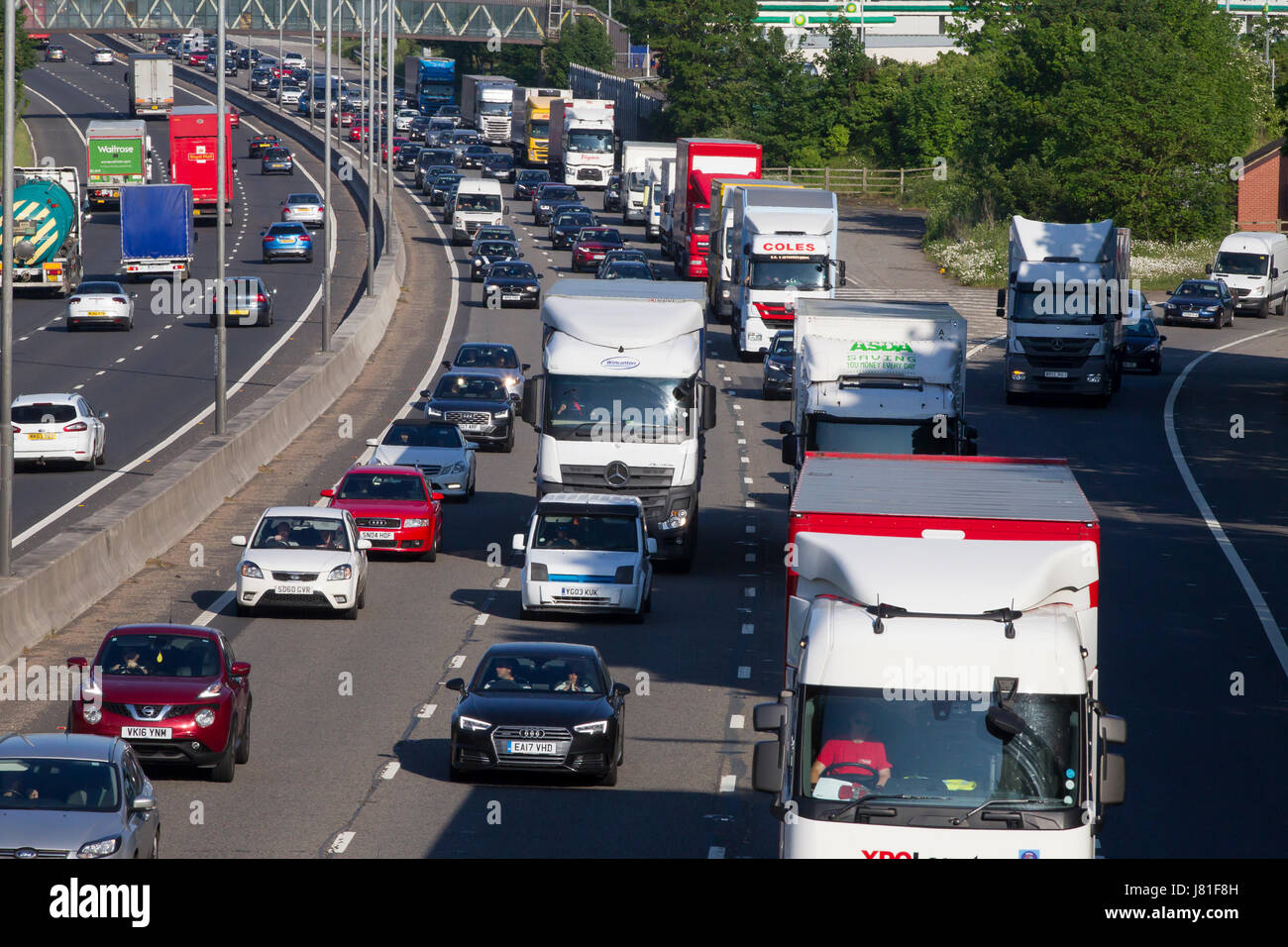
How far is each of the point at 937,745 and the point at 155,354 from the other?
4513 cm

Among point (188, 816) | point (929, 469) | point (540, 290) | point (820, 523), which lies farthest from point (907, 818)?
point (540, 290)

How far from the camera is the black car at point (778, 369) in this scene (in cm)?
4956

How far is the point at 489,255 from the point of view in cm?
7000

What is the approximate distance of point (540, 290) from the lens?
66.5m

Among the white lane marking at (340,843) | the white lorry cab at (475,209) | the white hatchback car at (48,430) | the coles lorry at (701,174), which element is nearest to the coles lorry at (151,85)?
the white lorry cab at (475,209)

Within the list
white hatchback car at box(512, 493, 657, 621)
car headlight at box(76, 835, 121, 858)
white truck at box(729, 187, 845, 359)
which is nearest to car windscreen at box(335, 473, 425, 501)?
white hatchback car at box(512, 493, 657, 621)

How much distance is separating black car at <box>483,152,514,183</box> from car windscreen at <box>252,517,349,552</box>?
8300cm

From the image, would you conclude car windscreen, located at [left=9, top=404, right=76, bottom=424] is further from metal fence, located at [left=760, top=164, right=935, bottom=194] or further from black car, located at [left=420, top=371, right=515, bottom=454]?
metal fence, located at [left=760, top=164, right=935, bottom=194]

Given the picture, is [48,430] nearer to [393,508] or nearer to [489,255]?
[393,508]

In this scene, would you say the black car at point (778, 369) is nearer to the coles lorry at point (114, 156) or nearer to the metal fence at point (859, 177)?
the coles lorry at point (114, 156)

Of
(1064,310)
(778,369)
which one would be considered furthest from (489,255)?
(1064,310)

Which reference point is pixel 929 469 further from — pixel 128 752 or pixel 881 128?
pixel 881 128

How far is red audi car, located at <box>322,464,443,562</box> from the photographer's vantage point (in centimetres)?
3112

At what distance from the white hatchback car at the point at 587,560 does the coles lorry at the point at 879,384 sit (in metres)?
2.58
